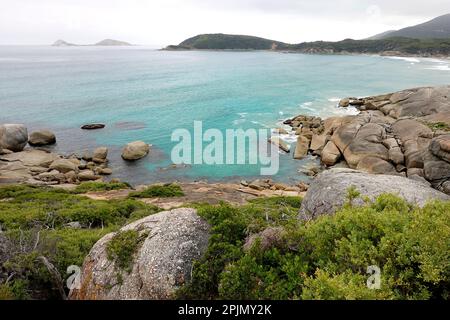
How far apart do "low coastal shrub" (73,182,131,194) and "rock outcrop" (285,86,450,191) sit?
2183cm

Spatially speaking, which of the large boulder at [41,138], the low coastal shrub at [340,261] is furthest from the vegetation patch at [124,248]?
the large boulder at [41,138]

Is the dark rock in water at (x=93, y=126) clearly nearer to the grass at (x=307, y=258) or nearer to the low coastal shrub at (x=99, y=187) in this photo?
the low coastal shrub at (x=99, y=187)

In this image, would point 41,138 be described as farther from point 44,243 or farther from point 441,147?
point 441,147

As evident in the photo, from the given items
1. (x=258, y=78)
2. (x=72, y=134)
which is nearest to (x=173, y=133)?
(x=72, y=134)

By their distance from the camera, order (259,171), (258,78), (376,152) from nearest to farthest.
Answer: (376,152), (259,171), (258,78)

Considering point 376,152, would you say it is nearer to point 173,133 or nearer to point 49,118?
point 173,133

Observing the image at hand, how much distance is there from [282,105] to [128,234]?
2357 inches

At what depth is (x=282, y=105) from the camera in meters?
66.1

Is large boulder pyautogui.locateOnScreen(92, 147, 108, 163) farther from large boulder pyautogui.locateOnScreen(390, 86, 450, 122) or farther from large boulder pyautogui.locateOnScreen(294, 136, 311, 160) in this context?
large boulder pyautogui.locateOnScreen(390, 86, 450, 122)

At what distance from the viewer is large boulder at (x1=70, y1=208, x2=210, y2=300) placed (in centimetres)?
795

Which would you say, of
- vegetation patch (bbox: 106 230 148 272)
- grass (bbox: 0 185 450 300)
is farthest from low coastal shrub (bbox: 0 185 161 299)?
vegetation patch (bbox: 106 230 148 272)

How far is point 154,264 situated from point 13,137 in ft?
137

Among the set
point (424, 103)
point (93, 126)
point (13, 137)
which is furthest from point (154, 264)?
point (424, 103)

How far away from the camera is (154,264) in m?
8.22
